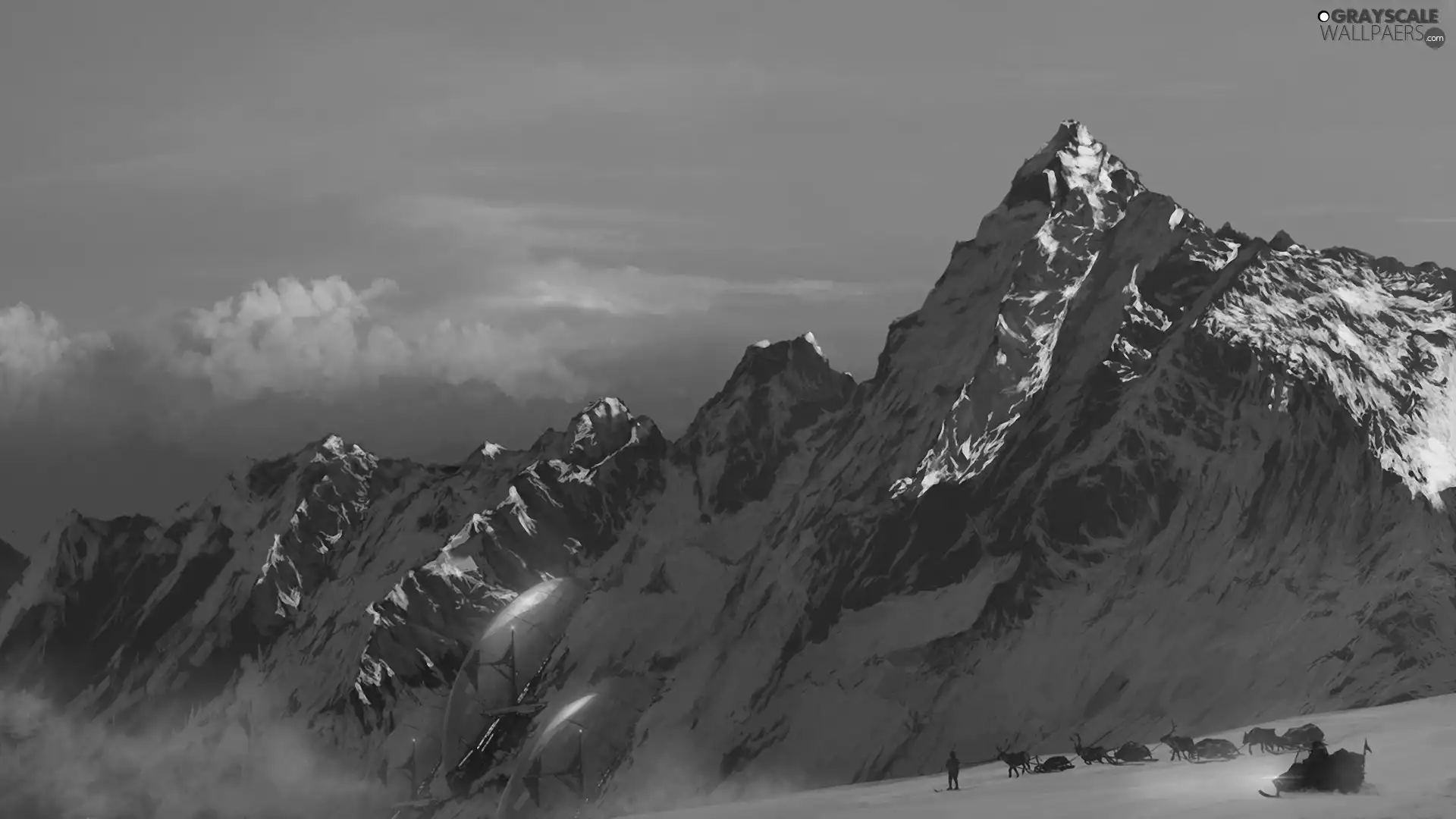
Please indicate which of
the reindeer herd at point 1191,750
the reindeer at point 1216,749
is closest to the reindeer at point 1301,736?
the reindeer herd at point 1191,750

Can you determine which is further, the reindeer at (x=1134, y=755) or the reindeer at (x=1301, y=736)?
the reindeer at (x=1134, y=755)

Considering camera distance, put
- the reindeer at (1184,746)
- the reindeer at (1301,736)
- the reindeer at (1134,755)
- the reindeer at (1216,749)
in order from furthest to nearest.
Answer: the reindeer at (1134,755) → the reindeer at (1184,746) → the reindeer at (1216,749) → the reindeer at (1301,736)

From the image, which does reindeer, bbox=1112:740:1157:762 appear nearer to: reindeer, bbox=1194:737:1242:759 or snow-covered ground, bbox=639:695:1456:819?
snow-covered ground, bbox=639:695:1456:819

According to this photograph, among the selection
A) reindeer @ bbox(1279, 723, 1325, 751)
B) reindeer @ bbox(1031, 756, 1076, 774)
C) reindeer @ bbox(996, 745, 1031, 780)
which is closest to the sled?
reindeer @ bbox(1279, 723, 1325, 751)

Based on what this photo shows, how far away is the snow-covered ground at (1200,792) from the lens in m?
68.3

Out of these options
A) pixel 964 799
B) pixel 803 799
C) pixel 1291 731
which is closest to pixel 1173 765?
pixel 1291 731

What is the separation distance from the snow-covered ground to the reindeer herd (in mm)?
852

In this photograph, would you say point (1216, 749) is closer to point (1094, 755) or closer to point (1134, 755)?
point (1134, 755)

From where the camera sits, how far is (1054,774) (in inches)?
3681

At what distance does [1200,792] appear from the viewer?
248 ft

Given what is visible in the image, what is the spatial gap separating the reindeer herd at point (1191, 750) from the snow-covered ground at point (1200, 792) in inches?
33.6

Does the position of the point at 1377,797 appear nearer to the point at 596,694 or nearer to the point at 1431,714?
the point at 1431,714

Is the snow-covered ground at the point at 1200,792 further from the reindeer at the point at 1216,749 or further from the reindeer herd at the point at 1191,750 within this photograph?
the reindeer at the point at 1216,749

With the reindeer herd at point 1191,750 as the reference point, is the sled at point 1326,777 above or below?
above
